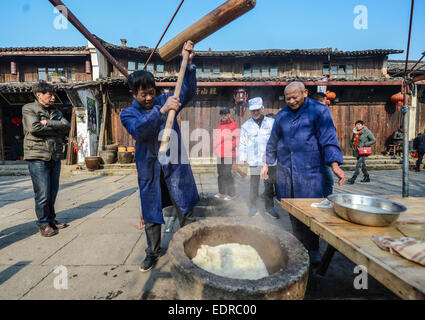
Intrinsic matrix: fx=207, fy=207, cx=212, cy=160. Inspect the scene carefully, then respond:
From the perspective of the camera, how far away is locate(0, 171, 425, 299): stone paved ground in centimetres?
199

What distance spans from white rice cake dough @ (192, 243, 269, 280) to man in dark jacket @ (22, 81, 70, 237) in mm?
2919

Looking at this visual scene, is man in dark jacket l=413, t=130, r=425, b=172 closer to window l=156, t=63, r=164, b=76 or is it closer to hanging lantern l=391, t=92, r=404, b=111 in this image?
hanging lantern l=391, t=92, r=404, b=111

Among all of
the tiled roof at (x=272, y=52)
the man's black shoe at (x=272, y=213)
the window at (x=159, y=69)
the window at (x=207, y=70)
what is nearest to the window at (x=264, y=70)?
the tiled roof at (x=272, y=52)

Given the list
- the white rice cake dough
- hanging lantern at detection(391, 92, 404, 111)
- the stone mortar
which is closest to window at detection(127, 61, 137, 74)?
the stone mortar

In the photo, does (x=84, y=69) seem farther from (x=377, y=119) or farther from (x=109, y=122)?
(x=377, y=119)

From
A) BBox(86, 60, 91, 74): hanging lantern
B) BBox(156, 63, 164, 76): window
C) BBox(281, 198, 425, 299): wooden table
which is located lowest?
BBox(281, 198, 425, 299): wooden table

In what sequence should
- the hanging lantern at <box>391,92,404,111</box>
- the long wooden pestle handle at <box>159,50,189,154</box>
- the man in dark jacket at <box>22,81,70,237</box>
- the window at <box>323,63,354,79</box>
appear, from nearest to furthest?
the long wooden pestle handle at <box>159,50,189,154</box>, the man in dark jacket at <box>22,81,70,237</box>, the hanging lantern at <box>391,92,404,111</box>, the window at <box>323,63,354,79</box>

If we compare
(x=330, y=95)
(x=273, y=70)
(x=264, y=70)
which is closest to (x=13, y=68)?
(x=264, y=70)

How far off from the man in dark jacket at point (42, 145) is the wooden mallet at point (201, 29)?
2368mm

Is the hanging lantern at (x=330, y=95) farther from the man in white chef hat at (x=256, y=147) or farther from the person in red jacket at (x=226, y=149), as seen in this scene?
the man in white chef hat at (x=256, y=147)

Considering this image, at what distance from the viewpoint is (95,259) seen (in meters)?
2.58

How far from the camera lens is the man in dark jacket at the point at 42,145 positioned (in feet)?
10.3
